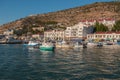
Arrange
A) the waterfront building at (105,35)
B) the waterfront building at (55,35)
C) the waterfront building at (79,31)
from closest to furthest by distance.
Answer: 1. the waterfront building at (105,35)
2. the waterfront building at (79,31)
3. the waterfront building at (55,35)

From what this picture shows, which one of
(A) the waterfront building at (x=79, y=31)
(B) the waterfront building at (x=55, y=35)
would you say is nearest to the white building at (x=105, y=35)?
(A) the waterfront building at (x=79, y=31)

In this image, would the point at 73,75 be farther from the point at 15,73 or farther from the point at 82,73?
the point at 15,73

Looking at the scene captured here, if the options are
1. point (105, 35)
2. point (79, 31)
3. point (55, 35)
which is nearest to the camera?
point (105, 35)

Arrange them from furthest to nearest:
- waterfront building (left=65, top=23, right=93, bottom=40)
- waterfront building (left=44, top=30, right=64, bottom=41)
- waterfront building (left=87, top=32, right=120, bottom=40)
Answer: waterfront building (left=44, top=30, right=64, bottom=41)
waterfront building (left=65, top=23, right=93, bottom=40)
waterfront building (left=87, top=32, right=120, bottom=40)

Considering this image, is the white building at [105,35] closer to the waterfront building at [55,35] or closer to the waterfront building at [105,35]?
the waterfront building at [105,35]

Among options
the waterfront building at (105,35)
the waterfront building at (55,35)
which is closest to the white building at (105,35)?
the waterfront building at (105,35)

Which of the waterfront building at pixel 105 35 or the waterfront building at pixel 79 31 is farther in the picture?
the waterfront building at pixel 79 31

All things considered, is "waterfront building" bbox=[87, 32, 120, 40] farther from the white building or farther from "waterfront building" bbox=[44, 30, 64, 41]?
"waterfront building" bbox=[44, 30, 64, 41]

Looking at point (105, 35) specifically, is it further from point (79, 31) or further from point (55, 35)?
point (55, 35)

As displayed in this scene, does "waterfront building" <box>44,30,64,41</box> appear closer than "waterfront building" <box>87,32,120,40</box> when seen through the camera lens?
No

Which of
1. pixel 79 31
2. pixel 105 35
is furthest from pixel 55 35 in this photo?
pixel 105 35

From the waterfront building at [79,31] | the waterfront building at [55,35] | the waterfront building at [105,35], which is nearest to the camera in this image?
the waterfront building at [105,35]

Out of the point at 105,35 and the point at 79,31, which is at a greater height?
the point at 79,31

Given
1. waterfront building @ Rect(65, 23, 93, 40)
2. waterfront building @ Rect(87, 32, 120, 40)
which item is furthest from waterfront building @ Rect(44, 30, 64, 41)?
waterfront building @ Rect(87, 32, 120, 40)
